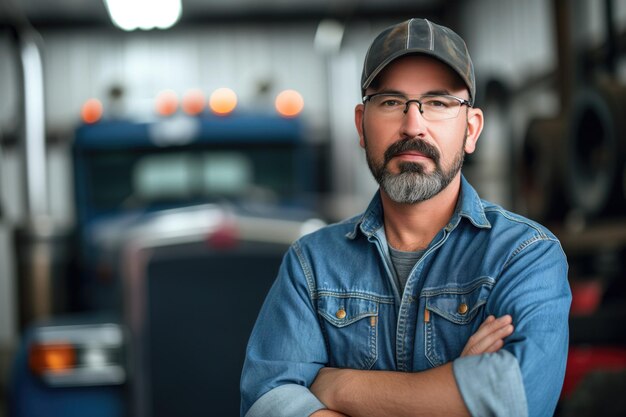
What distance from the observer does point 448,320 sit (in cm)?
172

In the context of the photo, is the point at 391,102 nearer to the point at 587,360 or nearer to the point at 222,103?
the point at 587,360

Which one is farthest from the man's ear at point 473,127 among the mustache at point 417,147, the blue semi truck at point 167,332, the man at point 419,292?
the blue semi truck at point 167,332

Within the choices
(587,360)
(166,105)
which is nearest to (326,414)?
(587,360)

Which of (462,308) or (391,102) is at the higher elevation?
(391,102)

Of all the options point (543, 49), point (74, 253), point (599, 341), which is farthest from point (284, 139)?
point (543, 49)

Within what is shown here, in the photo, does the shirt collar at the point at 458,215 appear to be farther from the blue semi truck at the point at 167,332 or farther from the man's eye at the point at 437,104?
the blue semi truck at the point at 167,332

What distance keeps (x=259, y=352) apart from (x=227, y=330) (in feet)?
8.09

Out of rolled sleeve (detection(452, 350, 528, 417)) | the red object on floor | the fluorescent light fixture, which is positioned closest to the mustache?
rolled sleeve (detection(452, 350, 528, 417))

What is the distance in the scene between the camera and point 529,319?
1634 mm

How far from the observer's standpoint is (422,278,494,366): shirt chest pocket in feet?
5.61

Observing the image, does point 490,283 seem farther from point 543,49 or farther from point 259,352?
point 543,49

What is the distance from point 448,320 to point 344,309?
21cm

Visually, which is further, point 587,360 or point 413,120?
point 587,360

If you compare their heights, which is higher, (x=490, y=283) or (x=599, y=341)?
(x=490, y=283)
